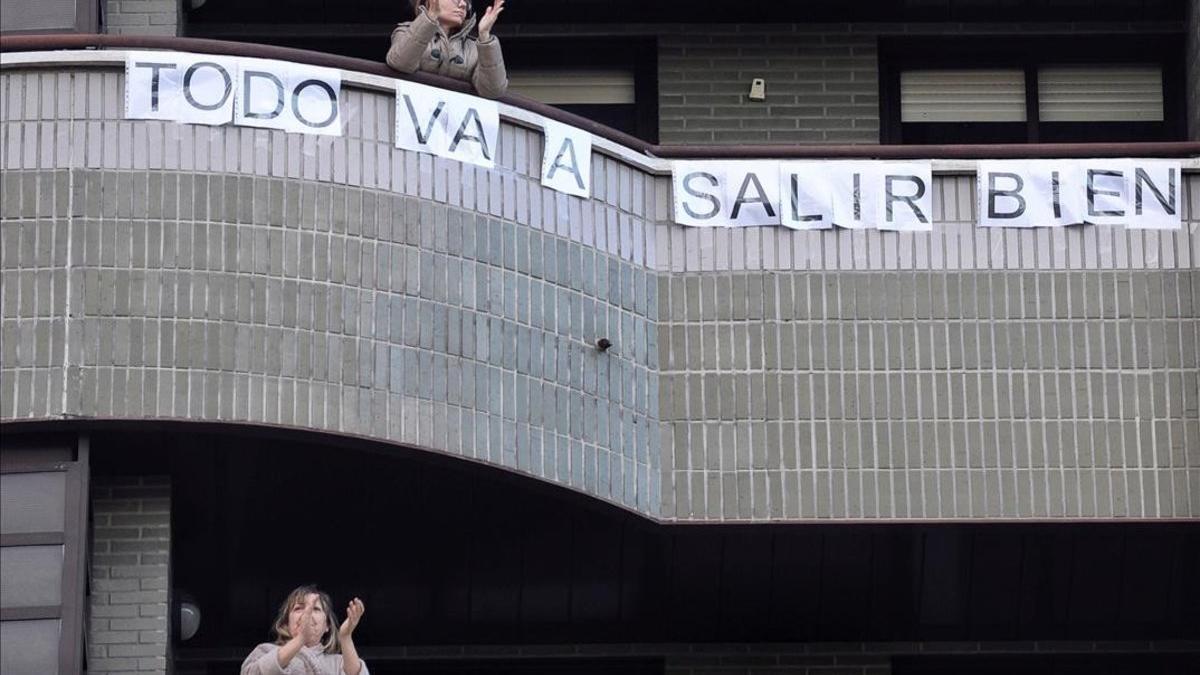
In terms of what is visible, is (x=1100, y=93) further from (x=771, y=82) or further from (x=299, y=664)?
(x=299, y=664)

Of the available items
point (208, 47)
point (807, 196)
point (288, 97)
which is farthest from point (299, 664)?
point (807, 196)

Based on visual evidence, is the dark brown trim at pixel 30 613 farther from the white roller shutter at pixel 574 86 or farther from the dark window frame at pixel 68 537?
the white roller shutter at pixel 574 86

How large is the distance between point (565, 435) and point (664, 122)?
13.1ft

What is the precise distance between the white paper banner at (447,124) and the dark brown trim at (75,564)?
114 inches

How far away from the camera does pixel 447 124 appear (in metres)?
20.6

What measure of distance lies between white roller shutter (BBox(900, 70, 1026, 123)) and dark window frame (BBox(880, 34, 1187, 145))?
0.05 metres

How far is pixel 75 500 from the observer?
1953 cm

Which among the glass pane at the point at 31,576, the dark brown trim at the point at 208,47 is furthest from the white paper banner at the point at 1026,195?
the glass pane at the point at 31,576

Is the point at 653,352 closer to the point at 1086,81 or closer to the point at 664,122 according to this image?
the point at 664,122

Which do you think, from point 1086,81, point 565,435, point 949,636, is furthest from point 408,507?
point 1086,81

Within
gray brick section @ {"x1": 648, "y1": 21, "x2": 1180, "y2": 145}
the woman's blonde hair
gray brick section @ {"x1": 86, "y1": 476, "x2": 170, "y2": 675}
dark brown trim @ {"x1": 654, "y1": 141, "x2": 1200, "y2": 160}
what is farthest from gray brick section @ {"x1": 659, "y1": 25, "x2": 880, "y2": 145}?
the woman's blonde hair

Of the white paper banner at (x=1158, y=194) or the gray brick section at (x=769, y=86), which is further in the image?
the gray brick section at (x=769, y=86)

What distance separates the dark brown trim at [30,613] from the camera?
63.3 ft

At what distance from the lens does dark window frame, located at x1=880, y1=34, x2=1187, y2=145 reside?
79.3 ft
